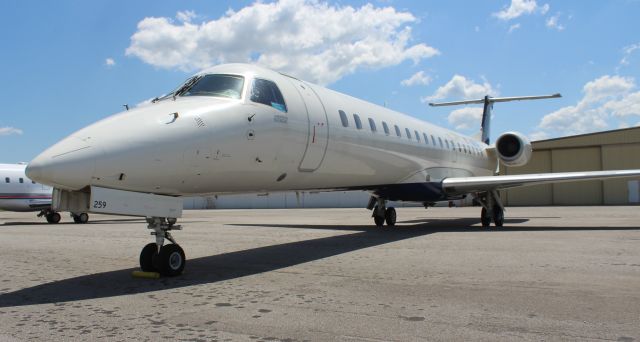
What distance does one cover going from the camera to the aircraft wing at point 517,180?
13.5 m

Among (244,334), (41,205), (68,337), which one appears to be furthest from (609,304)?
(41,205)

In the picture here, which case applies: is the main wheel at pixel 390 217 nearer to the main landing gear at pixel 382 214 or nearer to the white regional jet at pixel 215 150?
the main landing gear at pixel 382 214

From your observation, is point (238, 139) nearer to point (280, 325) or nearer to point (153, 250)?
point (153, 250)

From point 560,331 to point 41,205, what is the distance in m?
25.8

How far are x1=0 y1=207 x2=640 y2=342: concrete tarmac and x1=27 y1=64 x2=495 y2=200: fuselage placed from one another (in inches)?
49.3

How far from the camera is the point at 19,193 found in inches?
969

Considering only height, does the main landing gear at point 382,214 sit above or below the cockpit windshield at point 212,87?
below

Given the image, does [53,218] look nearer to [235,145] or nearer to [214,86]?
[214,86]

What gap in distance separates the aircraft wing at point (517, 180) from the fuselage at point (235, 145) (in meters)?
3.21

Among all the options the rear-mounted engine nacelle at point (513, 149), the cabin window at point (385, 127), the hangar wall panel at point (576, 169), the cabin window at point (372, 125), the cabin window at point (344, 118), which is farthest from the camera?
the hangar wall panel at point (576, 169)

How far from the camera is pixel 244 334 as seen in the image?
3926mm

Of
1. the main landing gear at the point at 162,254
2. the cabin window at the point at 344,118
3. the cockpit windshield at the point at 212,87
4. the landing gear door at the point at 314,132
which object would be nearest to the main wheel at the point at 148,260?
the main landing gear at the point at 162,254

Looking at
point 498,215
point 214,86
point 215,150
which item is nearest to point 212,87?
point 214,86

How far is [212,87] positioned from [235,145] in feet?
3.39
